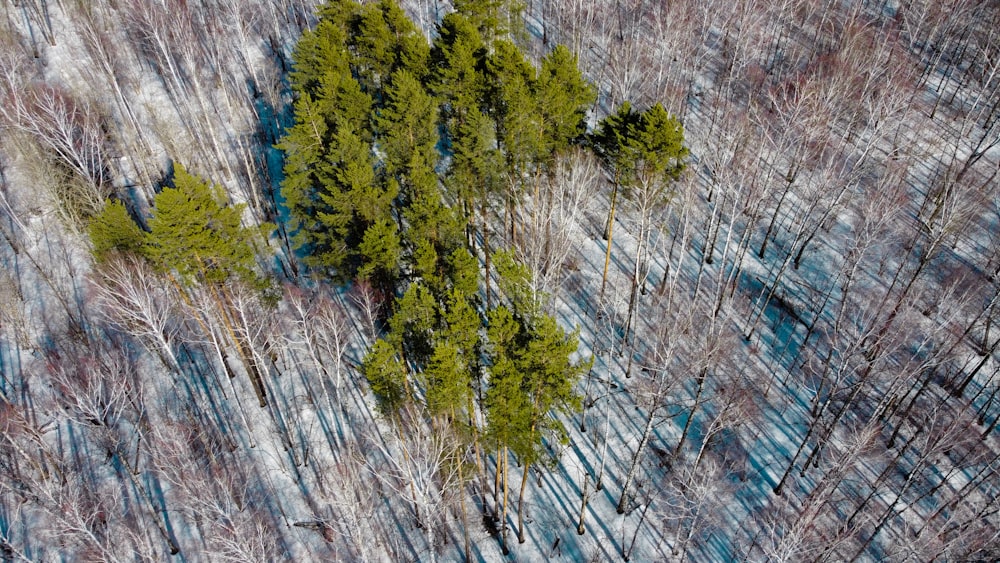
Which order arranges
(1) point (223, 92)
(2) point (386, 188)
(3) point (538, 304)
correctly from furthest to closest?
1. (1) point (223, 92)
2. (2) point (386, 188)
3. (3) point (538, 304)

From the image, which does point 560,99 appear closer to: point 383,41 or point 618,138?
point 618,138

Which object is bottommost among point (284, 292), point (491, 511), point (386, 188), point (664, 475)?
point (664, 475)

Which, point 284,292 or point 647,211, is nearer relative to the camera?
point 647,211

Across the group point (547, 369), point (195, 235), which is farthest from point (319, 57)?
point (547, 369)

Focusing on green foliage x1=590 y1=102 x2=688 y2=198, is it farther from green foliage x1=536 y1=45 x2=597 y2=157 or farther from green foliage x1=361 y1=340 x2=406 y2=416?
green foliage x1=361 y1=340 x2=406 y2=416

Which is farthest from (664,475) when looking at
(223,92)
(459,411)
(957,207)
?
(223,92)

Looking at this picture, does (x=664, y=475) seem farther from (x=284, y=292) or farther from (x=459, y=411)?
(x=284, y=292)

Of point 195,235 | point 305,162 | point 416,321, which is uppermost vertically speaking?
point 305,162
